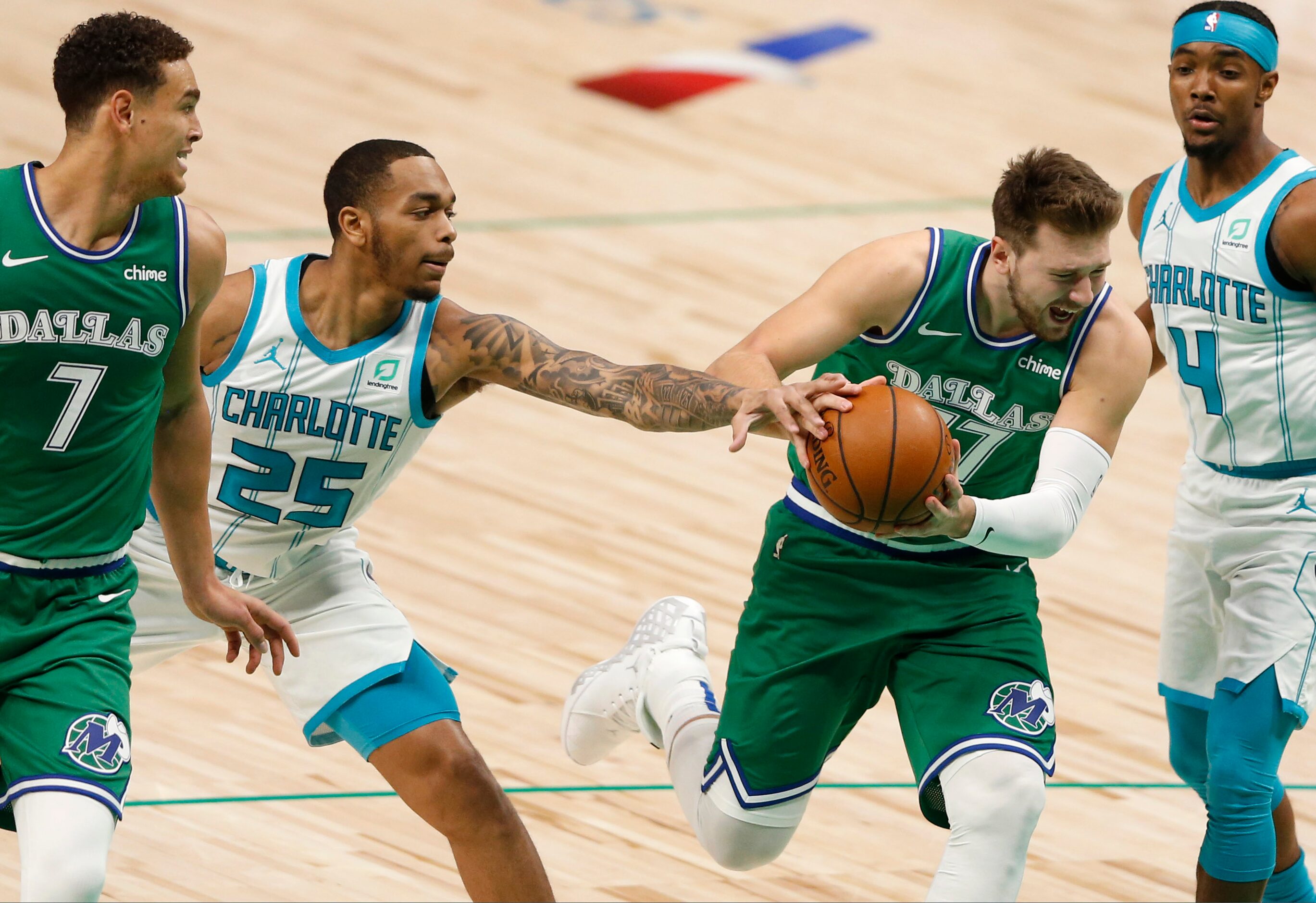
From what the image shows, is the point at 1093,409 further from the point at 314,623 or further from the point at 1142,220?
the point at 314,623

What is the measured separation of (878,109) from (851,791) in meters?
6.99

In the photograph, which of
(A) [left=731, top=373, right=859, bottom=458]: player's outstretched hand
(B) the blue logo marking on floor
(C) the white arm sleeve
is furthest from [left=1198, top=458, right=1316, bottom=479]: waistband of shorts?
(B) the blue logo marking on floor

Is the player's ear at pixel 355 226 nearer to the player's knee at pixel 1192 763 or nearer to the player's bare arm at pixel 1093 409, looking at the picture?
the player's bare arm at pixel 1093 409

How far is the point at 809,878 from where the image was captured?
5504 mm

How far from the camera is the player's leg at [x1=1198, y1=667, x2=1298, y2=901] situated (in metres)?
4.72

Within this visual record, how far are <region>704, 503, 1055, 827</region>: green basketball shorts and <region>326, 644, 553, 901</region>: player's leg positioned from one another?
23.3 inches

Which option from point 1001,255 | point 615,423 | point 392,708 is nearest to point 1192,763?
point 1001,255

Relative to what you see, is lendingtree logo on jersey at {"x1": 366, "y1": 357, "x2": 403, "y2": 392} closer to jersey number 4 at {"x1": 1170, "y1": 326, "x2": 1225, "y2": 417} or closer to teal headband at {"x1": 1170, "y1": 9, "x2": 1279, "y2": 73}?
jersey number 4 at {"x1": 1170, "y1": 326, "x2": 1225, "y2": 417}

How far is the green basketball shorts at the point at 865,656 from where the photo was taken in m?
4.56

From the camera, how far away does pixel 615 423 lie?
8.78m

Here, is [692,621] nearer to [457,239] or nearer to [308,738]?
[308,738]

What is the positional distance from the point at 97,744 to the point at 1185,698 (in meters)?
2.74

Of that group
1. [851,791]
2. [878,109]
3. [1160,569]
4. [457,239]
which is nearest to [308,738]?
[851,791]

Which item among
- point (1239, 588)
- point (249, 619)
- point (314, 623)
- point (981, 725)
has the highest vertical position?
point (1239, 588)
